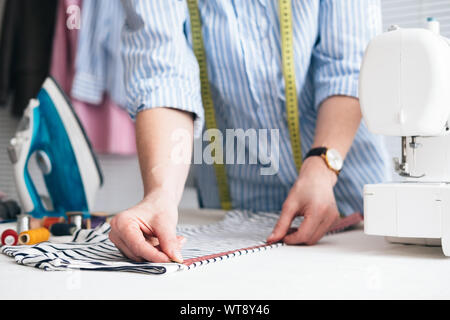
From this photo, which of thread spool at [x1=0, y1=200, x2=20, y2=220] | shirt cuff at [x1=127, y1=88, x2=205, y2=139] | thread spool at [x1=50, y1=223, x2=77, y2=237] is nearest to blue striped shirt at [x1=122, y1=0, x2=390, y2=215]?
shirt cuff at [x1=127, y1=88, x2=205, y2=139]

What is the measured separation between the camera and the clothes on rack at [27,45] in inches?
102

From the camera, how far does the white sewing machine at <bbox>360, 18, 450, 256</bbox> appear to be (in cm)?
75

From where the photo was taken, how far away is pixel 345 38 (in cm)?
106

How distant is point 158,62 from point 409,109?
1.49ft

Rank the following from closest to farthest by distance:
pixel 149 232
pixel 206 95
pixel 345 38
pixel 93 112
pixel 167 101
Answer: pixel 149 232, pixel 167 101, pixel 345 38, pixel 206 95, pixel 93 112

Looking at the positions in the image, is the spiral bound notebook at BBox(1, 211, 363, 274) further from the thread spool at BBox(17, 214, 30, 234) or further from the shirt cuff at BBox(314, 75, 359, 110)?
the shirt cuff at BBox(314, 75, 359, 110)

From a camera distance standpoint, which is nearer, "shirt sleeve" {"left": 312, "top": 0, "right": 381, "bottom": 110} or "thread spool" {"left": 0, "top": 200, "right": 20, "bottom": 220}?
"shirt sleeve" {"left": 312, "top": 0, "right": 381, "bottom": 110}

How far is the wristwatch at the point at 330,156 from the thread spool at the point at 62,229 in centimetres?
44

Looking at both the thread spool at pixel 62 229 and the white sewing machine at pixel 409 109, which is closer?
the white sewing machine at pixel 409 109

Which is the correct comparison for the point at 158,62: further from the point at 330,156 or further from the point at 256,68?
the point at 330,156

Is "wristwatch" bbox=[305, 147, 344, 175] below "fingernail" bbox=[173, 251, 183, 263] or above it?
above

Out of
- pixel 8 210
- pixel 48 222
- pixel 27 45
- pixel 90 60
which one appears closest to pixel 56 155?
pixel 8 210

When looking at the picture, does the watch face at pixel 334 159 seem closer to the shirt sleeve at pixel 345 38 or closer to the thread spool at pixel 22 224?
the shirt sleeve at pixel 345 38

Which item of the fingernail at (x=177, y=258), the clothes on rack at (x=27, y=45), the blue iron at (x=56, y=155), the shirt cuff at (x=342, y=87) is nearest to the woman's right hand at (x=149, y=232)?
the fingernail at (x=177, y=258)
